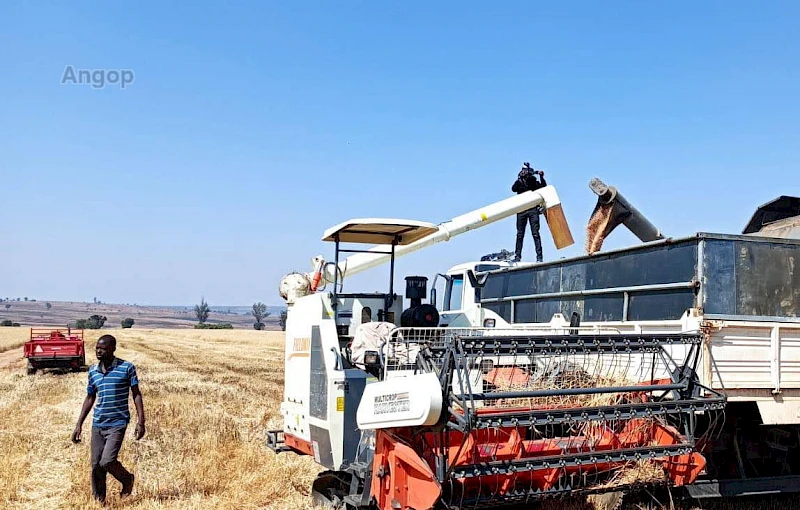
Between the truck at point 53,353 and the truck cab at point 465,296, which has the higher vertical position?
the truck cab at point 465,296

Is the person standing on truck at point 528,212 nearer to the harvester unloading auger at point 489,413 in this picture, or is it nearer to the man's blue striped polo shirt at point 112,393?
the harvester unloading auger at point 489,413

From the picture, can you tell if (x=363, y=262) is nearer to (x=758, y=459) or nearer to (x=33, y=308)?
(x=758, y=459)

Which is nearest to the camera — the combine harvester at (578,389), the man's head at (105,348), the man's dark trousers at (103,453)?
the combine harvester at (578,389)

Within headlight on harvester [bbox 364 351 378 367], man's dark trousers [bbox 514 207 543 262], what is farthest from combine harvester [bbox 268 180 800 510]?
man's dark trousers [bbox 514 207 543 262]

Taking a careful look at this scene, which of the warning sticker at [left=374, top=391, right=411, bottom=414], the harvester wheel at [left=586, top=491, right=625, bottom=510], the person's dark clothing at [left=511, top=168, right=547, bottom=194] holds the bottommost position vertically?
the harvester wheel at [left=586, top=491, right=625, bottom=510]

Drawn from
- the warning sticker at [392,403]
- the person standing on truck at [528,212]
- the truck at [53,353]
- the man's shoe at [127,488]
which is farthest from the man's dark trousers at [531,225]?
the truck at [53,353]

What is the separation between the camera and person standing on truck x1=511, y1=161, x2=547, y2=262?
14.3m

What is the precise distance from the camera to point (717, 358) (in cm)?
615

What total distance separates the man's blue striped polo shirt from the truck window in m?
4.97

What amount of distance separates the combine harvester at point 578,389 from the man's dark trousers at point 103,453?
165 cm

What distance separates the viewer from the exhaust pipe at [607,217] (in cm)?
950

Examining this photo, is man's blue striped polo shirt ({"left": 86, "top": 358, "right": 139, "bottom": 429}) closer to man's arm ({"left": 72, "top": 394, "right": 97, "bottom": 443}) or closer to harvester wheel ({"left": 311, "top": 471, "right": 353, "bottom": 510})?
man's arm ({"left": 72, "top": 394, "right": 97, "bottom": 443})

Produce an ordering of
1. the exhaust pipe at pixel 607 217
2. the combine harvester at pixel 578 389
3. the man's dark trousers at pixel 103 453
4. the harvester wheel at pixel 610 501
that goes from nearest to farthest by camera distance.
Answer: the combine harvester at pixel 578 389 → the harvester wheel at pixel 610 501 → the man's dark trousers at pixel 103 453 → the exhaust pipe at pixel 607 217

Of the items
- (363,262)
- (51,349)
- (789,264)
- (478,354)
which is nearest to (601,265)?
(789,264)
